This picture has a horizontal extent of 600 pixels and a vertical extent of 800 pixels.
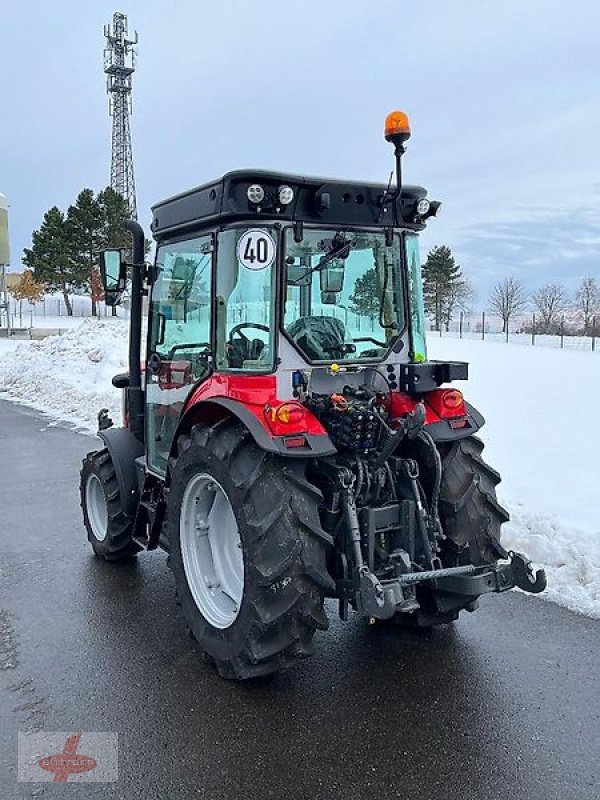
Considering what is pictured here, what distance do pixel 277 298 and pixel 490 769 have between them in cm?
241

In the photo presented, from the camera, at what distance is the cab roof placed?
3.66 m

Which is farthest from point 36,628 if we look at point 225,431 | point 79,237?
point 79,237

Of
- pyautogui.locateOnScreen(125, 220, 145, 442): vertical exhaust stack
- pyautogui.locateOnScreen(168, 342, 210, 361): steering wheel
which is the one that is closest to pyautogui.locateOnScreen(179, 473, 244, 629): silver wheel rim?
pyautogui.locateOnScreen(168, 342, 210, 361): steering wheel

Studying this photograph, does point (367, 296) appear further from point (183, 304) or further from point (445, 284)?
point (445, 284)

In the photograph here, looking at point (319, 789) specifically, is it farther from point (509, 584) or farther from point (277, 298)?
point (277, 298)

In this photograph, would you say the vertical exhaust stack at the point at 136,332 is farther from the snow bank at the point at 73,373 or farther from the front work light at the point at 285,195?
the snow bank at the point at 73,373

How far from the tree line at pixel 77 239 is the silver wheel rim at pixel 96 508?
44090 mm

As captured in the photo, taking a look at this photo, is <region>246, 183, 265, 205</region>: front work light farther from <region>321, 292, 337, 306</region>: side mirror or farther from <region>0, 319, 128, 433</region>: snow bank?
<region>0, 319, 128, 433</region>: snow bank

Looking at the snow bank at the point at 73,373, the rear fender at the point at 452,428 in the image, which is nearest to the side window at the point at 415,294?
the rear fender at the point at 452,428

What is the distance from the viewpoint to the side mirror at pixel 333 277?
13.4 feet

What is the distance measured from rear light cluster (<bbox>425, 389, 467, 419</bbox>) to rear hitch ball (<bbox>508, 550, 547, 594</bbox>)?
887 millimetres

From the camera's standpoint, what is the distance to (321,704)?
3.54 metres

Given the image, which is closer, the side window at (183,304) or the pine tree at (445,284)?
the side window at (183,304)

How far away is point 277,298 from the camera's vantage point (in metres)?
3.72
